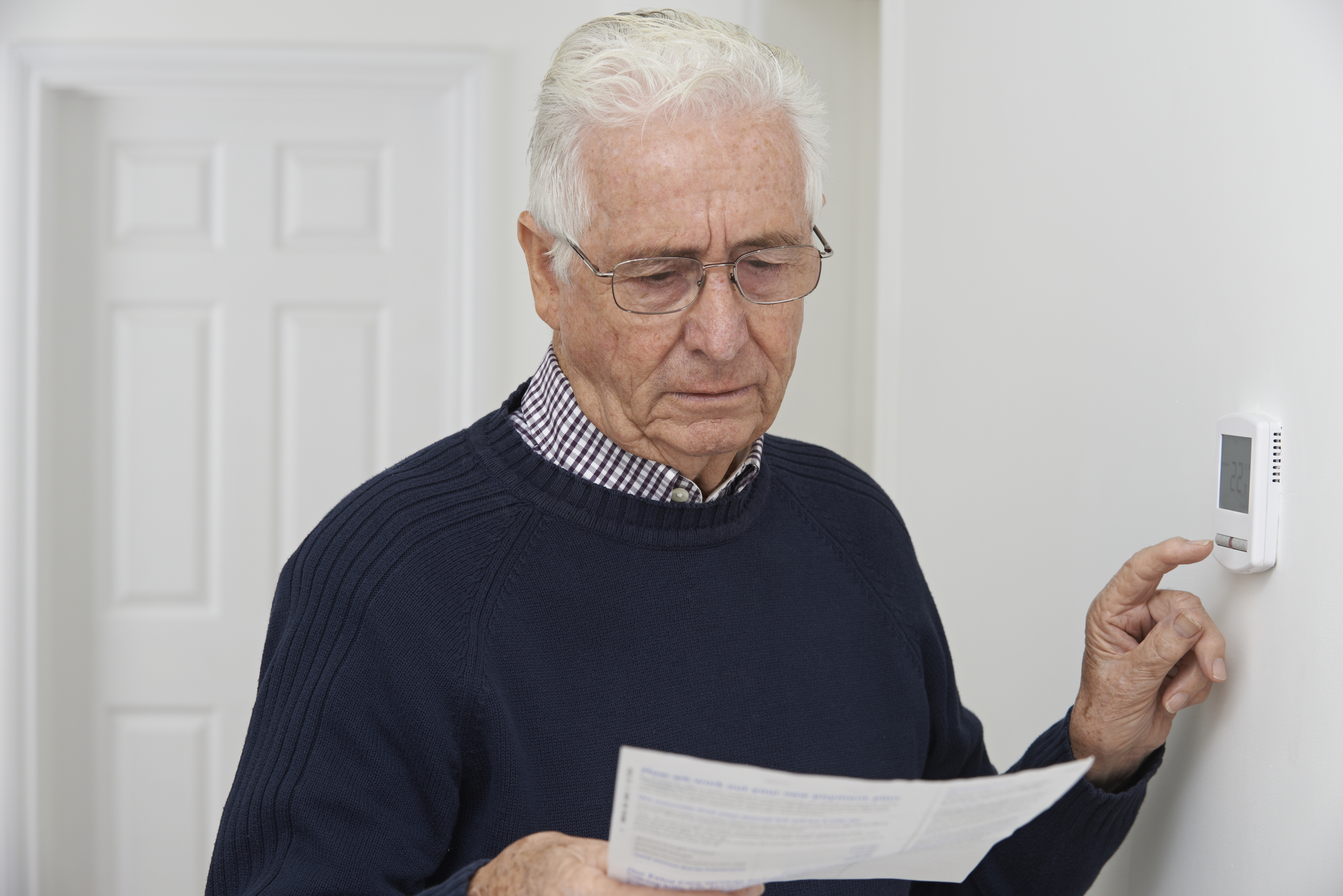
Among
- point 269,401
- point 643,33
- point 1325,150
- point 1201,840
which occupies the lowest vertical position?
point 1201,840

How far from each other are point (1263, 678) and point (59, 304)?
2535 millimetres

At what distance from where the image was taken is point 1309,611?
77 centimetres

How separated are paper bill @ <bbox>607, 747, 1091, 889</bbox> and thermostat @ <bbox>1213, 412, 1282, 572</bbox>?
316mm

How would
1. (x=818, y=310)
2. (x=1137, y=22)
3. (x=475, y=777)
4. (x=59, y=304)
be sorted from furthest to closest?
(x=59, y=304) → (x=818, y=310) → (x=1137, y=22) → (x=475, y=777)

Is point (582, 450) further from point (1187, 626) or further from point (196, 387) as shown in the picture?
point (196, 387)

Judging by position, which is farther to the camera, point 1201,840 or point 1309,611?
point 1201,840

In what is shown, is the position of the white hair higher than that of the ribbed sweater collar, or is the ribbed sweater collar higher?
the white hair

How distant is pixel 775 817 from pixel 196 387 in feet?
7.54

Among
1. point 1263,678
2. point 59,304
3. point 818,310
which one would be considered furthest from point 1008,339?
point 59,304

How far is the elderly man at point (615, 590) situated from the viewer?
81 centimetres

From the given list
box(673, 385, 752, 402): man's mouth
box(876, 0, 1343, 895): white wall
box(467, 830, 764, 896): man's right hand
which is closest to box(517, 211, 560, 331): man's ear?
box(673, 385, 752, 402): man's mouth

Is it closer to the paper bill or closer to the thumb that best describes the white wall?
the thumb

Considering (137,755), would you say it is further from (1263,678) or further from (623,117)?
(1263,678)

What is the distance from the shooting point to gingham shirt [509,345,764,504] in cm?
93
